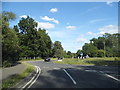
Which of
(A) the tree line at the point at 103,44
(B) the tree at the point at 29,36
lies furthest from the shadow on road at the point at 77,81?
(A) the tree line at the point at 103,44

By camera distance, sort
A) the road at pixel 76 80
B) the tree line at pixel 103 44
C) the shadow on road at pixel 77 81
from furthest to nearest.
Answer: the tree line at pixel 103 44
the road at pixel 76 80
the shadow on road at pixel 77 81

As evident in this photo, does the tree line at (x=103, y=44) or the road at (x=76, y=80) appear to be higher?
the tree line at (x=103, y=44)

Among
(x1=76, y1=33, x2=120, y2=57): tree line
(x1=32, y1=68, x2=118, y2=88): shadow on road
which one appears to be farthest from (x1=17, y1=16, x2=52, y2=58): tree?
(x1=32, y1=68, x2=118, y2=88): shadow on road

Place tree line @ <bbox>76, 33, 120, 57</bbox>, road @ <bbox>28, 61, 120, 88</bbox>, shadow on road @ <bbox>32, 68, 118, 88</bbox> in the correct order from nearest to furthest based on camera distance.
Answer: shadow on road @ <bbox>32, 68, 118, 88</bbox> → road @ <bbox>28, 61, 120, 88</bbox> → tree line @ <bbox>76, 33, 120, 57</bbox>

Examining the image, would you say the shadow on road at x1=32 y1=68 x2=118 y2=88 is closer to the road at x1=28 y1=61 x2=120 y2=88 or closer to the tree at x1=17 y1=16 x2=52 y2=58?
the road at x1=28 y1=61 x2=120 y2=88

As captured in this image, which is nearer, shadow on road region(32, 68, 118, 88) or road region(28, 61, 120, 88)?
shadow on road region(32, 68, 118, 88)

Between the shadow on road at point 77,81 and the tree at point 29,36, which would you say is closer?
the shadow on road at point 77,81

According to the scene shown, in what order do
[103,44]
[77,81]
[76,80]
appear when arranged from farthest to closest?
1. [103,44]
2. [76,80]
3. [77,81]

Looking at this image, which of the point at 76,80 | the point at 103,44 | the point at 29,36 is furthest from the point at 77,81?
the point at 103,44

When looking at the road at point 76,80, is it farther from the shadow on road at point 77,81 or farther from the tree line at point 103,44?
the tree line at point 103,44

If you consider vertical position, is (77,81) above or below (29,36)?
below

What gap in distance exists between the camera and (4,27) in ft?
94.6

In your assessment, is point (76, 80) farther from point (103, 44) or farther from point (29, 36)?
point (103, 44)

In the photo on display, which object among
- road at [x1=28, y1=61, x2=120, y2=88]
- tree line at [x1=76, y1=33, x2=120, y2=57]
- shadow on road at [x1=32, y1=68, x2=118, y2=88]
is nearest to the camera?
shadow on road at [x1=32, y1=68, x2=118, y2=88]
